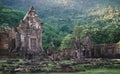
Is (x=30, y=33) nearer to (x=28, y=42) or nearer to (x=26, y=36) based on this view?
(x=26, y=36)

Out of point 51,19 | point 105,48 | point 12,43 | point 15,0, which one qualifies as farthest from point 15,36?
point 15,0

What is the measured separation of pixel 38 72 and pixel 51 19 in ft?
349

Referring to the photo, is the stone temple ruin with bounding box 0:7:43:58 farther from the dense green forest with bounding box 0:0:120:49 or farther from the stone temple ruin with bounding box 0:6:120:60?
the dense green forest with bounding box 0:0:120:49

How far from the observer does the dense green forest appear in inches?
2963

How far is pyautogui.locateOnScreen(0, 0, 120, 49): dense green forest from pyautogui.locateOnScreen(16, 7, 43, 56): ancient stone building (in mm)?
29474

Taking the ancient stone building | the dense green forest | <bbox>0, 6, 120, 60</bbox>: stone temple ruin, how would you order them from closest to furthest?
<bbox>0, 6, 120, 60</bbox>: stone temple ruin, the ancient stone building, the dense green forest

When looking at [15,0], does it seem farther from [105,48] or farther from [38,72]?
[38,72]

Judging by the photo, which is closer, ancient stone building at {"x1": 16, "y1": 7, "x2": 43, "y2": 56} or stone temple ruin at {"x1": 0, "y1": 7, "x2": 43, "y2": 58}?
stone temple ruin at {"x1": 0, "y1": 7, "x2": 43, "y2": 58}

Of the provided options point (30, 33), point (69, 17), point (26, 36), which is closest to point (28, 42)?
point (26, 36)


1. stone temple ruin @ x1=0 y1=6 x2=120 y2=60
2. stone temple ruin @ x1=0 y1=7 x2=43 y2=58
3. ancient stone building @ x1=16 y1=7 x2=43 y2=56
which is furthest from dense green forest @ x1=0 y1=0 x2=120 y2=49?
stone temple ruin @ x1=0 y1=7 x2=43 y2=58

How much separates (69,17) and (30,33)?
99227 millimetres

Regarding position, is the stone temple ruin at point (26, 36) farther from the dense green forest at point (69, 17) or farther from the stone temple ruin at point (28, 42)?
the dense green forest at point (69, 17)

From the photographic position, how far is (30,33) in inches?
1556

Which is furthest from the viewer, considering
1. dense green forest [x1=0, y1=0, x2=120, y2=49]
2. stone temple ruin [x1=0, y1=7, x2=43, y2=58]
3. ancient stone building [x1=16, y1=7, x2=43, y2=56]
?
dense green forest [x1=0, y1=0, x2=120, y2=49]
